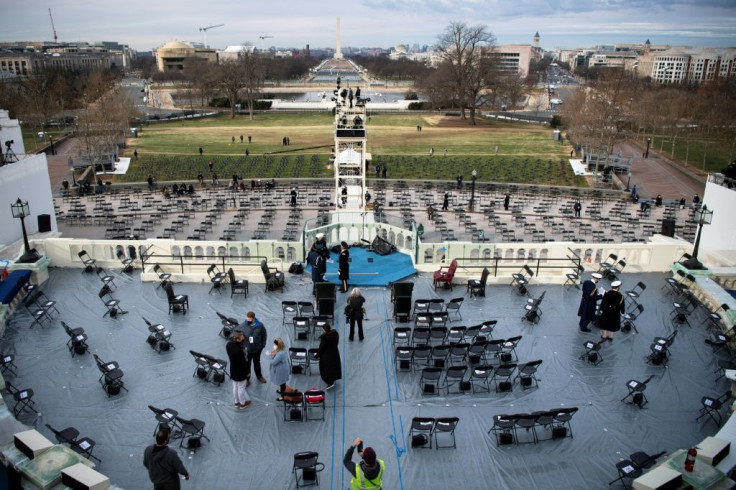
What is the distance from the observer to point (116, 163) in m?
49.7

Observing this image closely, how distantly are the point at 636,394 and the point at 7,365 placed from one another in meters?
13.9

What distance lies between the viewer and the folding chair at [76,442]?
9.99m

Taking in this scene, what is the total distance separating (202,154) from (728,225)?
4496cm

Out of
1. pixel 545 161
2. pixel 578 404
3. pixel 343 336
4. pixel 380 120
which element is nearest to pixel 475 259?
pixel 343 336

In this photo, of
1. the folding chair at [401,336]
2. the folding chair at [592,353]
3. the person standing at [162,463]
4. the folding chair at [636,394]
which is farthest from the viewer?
the folding chair at [401,336]

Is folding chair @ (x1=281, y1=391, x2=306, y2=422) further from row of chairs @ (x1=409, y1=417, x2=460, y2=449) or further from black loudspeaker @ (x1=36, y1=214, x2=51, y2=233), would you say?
black loudspeaker @ (x1=36, y1=214, x2=51, y2=233)

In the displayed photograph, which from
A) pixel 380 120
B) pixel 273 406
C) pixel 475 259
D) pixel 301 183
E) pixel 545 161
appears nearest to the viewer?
pixel 273 406

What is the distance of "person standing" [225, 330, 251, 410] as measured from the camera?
11250mm

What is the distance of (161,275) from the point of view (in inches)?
703

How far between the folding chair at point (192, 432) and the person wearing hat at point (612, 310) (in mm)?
9895

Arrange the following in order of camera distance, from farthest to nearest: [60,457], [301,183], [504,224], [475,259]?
[301,183]
[504,224]
[475,259]
[60,457]

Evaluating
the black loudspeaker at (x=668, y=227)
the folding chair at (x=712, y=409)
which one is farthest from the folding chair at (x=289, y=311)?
the black loudspeaker at (x=668, y=227)

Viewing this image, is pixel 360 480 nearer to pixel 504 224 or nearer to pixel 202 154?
pixel 504 224

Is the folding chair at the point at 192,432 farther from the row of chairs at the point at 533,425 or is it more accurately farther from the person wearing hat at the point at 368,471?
the row of chairs at the point at 533,425
